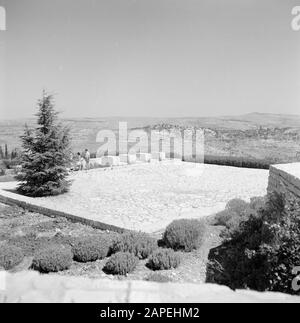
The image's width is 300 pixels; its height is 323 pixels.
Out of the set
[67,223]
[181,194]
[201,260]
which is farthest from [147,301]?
[181,194]

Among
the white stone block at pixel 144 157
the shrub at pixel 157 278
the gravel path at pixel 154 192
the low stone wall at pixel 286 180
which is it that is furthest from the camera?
A: the white stone block at pixel 144 157

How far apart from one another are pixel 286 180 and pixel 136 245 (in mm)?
2891

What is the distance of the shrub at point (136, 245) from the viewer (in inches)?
240

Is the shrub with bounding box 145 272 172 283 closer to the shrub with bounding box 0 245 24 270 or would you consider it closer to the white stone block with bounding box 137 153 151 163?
the shrub with bounding box 0 245 24 270

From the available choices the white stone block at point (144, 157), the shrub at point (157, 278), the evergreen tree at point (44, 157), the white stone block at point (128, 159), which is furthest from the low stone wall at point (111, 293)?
the white stone block at point (144, 157)

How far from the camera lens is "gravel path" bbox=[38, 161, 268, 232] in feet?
29.2

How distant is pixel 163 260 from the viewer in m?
5.61

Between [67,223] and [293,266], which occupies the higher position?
[293,266]

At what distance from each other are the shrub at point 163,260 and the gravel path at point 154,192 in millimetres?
1705

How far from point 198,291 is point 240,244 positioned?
2.61 m

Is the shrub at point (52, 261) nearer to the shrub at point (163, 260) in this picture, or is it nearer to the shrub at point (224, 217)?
the shrub at point (163, 260)

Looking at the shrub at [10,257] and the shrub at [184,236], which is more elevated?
the shrub at [184,236]

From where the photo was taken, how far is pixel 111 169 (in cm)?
1703
